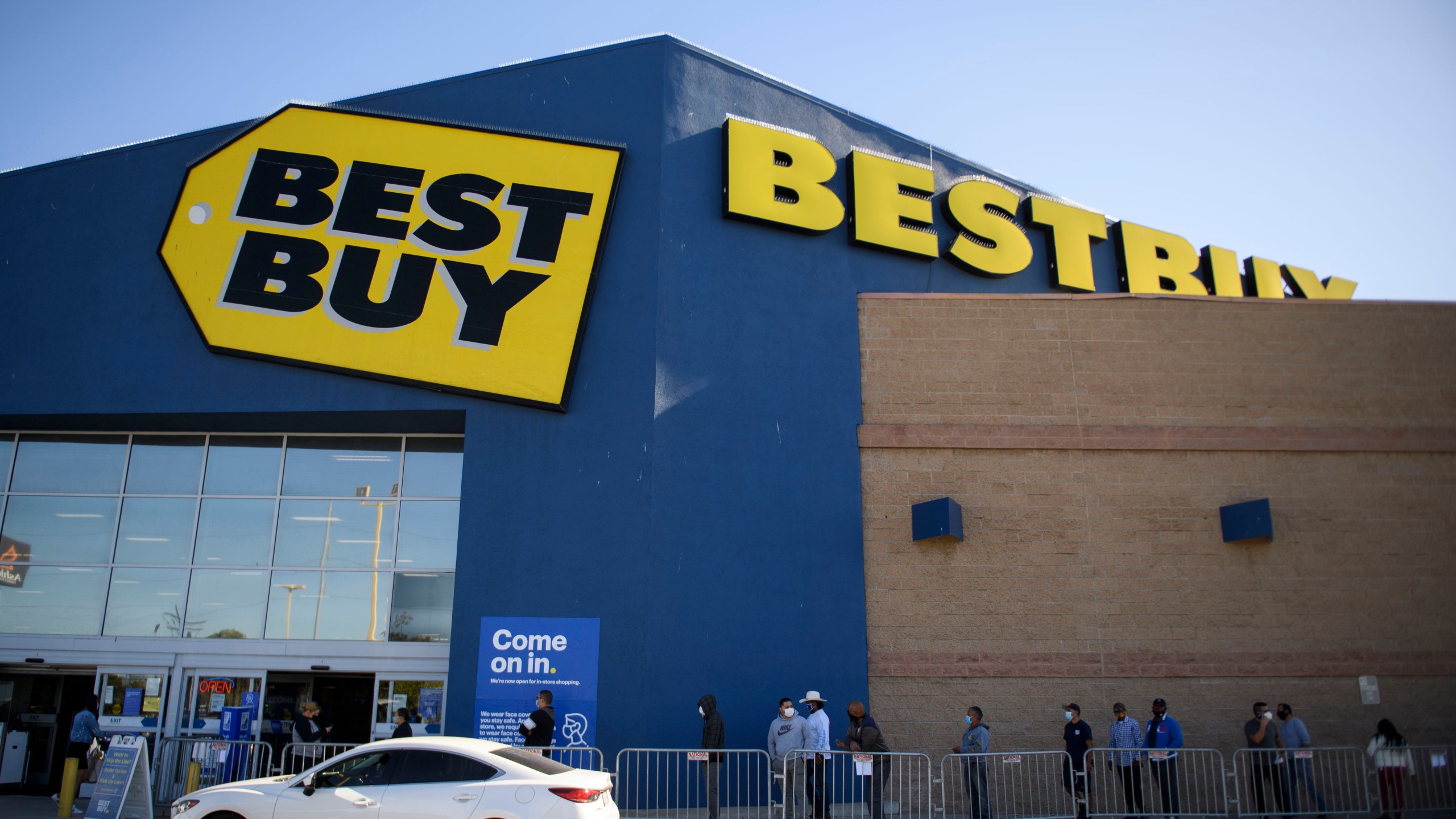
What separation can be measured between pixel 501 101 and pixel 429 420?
5432 millimetres

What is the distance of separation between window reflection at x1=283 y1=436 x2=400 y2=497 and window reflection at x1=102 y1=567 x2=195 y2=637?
2321 millimetres

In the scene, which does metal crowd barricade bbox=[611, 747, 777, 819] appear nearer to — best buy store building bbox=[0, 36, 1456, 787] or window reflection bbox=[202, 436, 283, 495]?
best buy store building bbox=[0, 36, 1456, 787]

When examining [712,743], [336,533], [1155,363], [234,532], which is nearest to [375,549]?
[336,533]

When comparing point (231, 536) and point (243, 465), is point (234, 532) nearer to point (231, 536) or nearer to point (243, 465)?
point (231, 536)

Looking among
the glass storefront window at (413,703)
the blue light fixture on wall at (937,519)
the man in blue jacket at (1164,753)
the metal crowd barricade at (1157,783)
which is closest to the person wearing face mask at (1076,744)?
the metal crowd barricade at (1157,783)

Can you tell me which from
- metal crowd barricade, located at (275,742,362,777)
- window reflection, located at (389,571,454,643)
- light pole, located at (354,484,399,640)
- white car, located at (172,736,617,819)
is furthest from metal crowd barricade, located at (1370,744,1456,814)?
light pole, located at (354,484,399,640)

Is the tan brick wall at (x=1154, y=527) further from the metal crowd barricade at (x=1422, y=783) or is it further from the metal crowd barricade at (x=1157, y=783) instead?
the metal crowd barricade at (x=1422, y=783)

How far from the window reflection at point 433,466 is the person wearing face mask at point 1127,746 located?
413 inches

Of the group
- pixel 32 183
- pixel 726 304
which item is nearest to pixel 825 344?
pixel 726 304

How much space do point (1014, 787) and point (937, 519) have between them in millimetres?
3872

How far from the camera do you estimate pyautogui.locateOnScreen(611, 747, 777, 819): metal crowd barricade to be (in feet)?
42.7

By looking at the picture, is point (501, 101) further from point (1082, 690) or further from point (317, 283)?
point (1082, 690)

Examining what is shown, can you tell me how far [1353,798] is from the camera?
47.0 ft

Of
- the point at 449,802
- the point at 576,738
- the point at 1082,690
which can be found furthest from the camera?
the point at 1082,690
